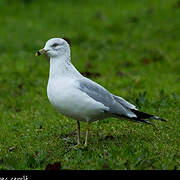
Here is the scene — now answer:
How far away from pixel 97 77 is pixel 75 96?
14.4 feet

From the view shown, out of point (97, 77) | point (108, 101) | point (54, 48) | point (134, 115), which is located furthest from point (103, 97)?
point (97, 77)

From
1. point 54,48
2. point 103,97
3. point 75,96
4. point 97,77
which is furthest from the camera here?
point 97,77

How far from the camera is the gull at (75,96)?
472 centimetres

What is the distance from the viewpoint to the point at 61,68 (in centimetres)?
500

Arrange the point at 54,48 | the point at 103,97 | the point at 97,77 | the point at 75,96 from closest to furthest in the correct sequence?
the point at 75,96 → the point at 103,97 → the point at 54,48 → the point at 97,77

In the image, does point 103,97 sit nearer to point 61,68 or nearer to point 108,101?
point 108,101

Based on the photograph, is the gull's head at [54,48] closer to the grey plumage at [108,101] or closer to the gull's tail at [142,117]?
the grey plumage at [108,101]

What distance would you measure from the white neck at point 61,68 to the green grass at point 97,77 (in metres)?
0.85

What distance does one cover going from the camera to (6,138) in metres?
5.64

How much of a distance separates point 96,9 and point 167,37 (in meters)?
3.27

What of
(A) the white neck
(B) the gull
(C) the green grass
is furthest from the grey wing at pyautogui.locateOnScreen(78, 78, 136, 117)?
(C) the green grass

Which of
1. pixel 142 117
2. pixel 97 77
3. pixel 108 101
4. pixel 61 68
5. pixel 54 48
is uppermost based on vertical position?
pixel 54 48

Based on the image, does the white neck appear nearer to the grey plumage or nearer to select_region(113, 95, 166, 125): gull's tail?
the grey plumage
